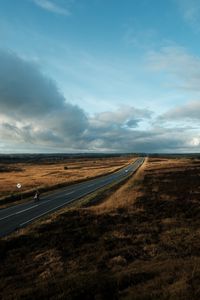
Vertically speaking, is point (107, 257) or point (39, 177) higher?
point (107, 257)

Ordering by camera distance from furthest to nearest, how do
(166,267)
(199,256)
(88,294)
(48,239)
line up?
(48,239) < (199,256) < (166,267) < (88,294)

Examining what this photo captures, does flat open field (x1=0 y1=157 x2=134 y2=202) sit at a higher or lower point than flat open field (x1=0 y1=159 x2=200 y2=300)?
lower

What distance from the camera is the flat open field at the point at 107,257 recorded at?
10820 millimetres

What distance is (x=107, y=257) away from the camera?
15.3 metres

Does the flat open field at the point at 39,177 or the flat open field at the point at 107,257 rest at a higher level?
the flat open field at the point at 107,257

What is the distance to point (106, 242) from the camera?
1791cm

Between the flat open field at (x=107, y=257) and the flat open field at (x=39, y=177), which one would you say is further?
the flat open field at (x=39, y=177)

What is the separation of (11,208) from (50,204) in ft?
12.8

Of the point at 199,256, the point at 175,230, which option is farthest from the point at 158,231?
the point at 199,256

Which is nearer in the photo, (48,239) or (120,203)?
(48,239)

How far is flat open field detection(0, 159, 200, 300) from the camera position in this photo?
35.5 ft

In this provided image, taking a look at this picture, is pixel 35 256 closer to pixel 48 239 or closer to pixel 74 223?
pixel 48 239

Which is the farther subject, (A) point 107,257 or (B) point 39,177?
(B) point 39,177

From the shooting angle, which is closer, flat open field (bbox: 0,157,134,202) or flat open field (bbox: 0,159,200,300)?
flat open field (bbox: 0,159,200,300)
